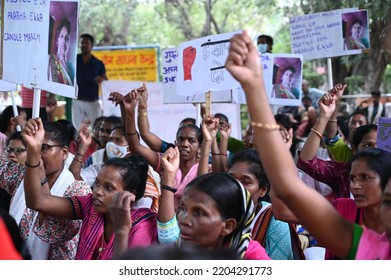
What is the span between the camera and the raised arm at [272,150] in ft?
7.29

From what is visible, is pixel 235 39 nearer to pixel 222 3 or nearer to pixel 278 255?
pixel 278 255

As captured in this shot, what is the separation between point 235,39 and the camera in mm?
2227

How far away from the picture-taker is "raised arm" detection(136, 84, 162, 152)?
5.51 m

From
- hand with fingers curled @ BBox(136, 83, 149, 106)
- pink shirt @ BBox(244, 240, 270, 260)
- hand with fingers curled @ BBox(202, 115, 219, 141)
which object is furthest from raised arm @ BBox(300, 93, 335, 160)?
pink shirt @ BBox(244, 240, 270, 260)

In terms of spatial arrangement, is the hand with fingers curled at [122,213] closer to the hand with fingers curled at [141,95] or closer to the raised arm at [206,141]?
the raised arm at [206,141]

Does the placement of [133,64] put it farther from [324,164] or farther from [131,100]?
[324,164]

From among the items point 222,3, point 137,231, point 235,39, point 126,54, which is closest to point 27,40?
point 137,231

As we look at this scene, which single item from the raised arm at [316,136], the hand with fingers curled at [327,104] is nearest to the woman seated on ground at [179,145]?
the raised arm at [316,136]

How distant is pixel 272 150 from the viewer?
2.23 metres

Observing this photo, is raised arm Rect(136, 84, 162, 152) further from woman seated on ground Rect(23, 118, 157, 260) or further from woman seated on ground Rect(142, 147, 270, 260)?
woman seated on ground Rect(142, 147, 270, 260)

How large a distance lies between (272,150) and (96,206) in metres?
1.60

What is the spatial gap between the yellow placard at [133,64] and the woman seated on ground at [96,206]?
10.4 metres

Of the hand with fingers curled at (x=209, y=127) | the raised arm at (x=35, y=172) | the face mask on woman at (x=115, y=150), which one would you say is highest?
the hand with fingers curled at (x=209, y=127)

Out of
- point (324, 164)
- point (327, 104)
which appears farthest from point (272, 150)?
point (327, 104)
